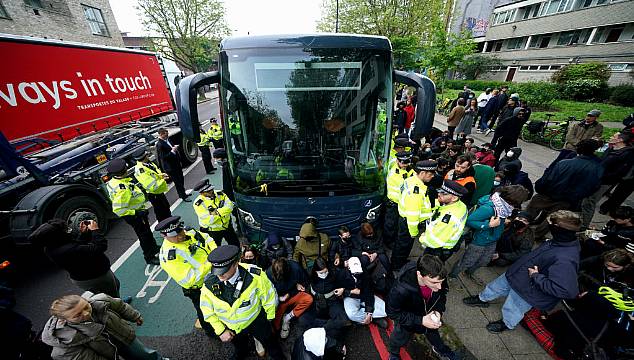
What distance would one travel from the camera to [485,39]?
31172 mm

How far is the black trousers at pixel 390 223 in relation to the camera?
4254 millimetres

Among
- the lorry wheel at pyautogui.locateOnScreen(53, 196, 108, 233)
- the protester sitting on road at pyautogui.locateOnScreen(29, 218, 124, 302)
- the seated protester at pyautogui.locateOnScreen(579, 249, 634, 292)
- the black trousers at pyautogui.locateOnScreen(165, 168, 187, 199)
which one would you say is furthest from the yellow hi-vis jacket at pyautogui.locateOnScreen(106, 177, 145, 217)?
the seated protester at pyautogui.locateOnScreen(579, 249, 634, 292)

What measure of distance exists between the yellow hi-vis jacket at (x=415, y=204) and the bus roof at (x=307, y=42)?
2.02 metres

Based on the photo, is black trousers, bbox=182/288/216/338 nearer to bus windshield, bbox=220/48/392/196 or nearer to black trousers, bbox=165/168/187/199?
bus windshield, bbox=220/48/392/196

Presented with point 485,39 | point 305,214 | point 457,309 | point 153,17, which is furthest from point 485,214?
point 485,39

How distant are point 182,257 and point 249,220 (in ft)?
3.74

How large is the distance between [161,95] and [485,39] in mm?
38097

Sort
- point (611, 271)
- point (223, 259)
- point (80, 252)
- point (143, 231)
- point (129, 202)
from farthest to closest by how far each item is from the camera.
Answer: point (143, 231)
point (129, 202)
point (80, 252)
point (611, 271)
point (223, 259)

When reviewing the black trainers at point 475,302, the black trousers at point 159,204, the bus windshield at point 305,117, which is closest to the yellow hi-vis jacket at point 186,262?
the bus windshield at point 305,117

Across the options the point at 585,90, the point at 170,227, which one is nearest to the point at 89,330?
the point at 170,227

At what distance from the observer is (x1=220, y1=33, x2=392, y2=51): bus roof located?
3.39 metres

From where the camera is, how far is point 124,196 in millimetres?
3900

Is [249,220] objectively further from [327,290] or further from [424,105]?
[424,105]

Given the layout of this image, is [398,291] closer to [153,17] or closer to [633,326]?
[633,326]
